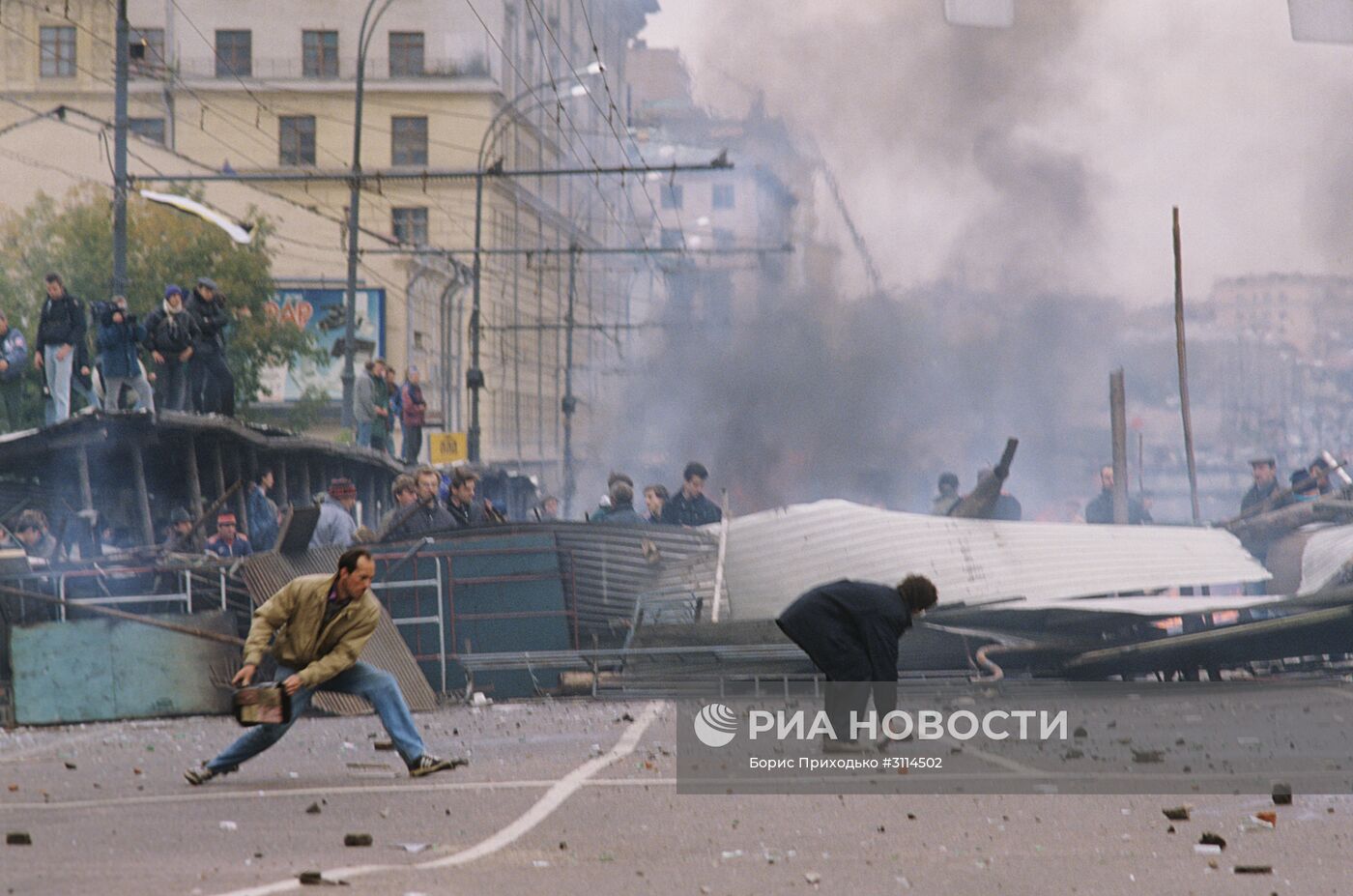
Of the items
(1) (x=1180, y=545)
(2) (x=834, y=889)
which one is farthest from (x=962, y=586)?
(2) (x=834, y=889)

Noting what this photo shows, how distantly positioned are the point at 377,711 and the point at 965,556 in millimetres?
9054

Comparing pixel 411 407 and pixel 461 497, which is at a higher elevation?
pixel 411 407

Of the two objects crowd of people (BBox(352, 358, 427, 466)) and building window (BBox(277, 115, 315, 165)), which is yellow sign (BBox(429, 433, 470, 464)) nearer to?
crowd of people (BBox(352, 358, 427, 466))

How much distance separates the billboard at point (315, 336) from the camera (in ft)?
149

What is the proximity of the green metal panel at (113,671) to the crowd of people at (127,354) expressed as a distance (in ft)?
16.0

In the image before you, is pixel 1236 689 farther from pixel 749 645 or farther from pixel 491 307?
pixel 491 307

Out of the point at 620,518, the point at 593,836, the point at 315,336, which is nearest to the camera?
the point at 593,836

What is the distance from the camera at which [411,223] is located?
169 feet

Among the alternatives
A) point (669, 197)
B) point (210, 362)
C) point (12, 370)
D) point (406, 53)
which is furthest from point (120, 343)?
point (669, 197)

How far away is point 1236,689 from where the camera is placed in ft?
49.0

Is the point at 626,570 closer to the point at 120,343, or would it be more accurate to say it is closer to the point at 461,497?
the point at 461,497

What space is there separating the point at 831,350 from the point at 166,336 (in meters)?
26.2

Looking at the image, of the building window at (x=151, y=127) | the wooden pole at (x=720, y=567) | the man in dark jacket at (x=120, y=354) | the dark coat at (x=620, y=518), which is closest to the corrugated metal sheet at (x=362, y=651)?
the dark coat at (x=620, y=518)

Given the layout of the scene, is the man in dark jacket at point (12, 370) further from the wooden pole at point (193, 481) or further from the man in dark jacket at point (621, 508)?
the man in dark jacket at point (621, 508)
